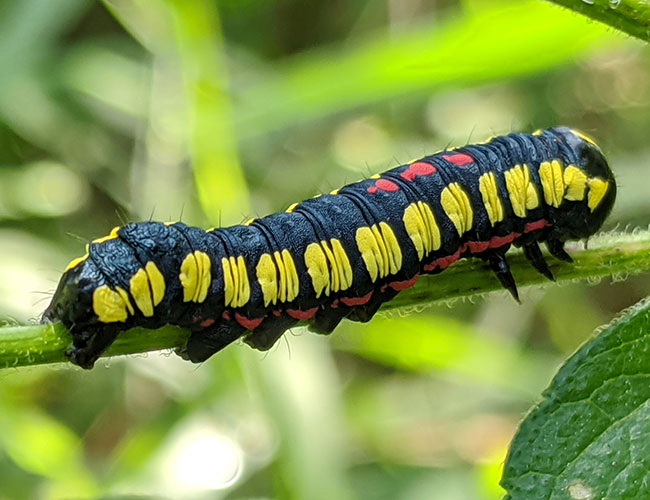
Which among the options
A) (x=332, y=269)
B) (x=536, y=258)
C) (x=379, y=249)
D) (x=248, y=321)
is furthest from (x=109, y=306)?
(x=536, y=258)

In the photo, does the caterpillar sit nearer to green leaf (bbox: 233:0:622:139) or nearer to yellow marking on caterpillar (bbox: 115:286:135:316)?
yellow marking on caterpillar (bbox: 115:286:135:316)

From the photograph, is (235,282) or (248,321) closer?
(235,282)

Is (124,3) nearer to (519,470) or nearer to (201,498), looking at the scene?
(201,498)

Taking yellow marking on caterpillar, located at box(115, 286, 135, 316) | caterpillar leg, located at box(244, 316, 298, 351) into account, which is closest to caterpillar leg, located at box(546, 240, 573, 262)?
caterpillar leg, located at box(244, 316, 298, 351)

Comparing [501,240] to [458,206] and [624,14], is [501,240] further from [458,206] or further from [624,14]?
[624,14]

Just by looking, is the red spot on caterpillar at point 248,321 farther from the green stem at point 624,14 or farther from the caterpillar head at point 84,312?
the green stem at point 624,14

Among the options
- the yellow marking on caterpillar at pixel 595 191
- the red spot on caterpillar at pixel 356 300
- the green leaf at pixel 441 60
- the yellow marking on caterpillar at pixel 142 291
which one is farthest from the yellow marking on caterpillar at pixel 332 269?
the green leaf at pixel 441 60
